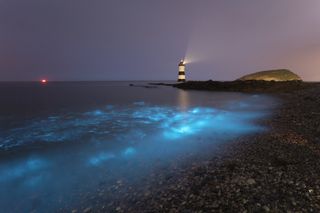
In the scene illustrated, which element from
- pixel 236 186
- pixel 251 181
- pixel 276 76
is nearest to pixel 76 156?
pixel 236 186

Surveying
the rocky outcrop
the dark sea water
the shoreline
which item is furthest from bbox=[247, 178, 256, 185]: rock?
the rocky outcrop

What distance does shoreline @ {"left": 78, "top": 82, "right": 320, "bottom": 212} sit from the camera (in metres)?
4.50

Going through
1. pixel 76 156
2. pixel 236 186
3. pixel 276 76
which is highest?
pixel 276 76

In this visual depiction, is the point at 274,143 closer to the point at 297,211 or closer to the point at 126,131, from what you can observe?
the point at 297,211

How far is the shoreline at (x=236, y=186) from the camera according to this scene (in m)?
4.50

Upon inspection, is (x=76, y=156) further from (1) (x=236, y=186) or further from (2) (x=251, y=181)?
(2) (x=251, y=181)

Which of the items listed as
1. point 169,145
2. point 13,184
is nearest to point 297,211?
point 169,145

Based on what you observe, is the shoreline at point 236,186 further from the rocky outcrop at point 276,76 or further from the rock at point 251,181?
the rocky outcrop at point 276,76

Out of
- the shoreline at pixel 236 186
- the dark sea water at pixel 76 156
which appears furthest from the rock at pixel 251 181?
the dark sea water at pixel 76 156

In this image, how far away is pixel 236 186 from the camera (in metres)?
5.18

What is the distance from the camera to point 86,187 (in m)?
6.16

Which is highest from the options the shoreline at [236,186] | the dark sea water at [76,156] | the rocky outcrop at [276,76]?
the rocky outcrop at [276,76]

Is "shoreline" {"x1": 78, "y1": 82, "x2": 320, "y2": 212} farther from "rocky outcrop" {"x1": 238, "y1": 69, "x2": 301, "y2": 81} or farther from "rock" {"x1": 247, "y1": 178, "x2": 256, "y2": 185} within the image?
"rocky outcrop" {"x1": 238, "y1": 69, "x2": 301, "y2": 81}

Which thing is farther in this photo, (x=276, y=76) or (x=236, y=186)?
(x=276, y=76)
